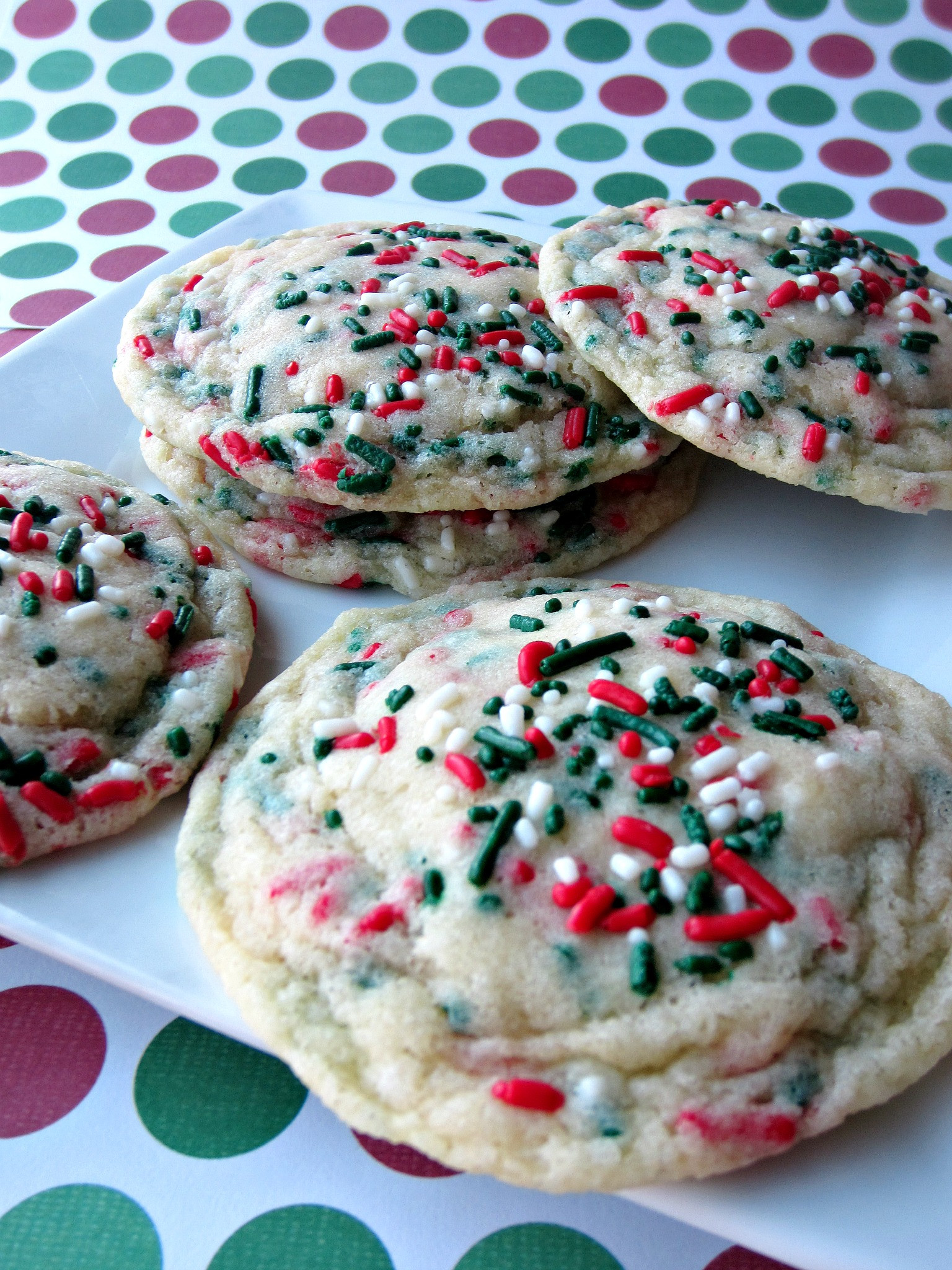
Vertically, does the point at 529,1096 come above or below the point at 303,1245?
above

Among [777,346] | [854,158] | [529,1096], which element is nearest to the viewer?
[529,1096]

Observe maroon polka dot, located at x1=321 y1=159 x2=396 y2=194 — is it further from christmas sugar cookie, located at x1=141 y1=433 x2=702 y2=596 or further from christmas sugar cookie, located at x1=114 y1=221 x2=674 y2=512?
christmas sugar cookie, located at x1=141 y1=433 x2=702 y2=596

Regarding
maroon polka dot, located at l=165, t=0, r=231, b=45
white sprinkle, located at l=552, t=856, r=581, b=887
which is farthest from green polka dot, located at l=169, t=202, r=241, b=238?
white sprinkle, located at l=552, t=856, r=581, b=887

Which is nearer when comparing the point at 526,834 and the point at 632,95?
the point at 526,834

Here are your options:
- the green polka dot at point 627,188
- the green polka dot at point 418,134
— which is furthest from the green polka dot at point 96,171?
the green polka dot at point 627,188

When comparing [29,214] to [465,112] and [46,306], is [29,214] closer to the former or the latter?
[46,306]

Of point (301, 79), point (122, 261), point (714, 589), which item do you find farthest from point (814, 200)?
point (122, 261)

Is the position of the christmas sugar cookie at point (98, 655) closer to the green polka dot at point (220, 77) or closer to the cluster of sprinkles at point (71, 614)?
the cluster of sprinkles at point (71, 614)

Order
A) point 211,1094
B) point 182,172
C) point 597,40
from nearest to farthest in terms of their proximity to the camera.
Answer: point 211,1094
point 182,172
point 597,40
